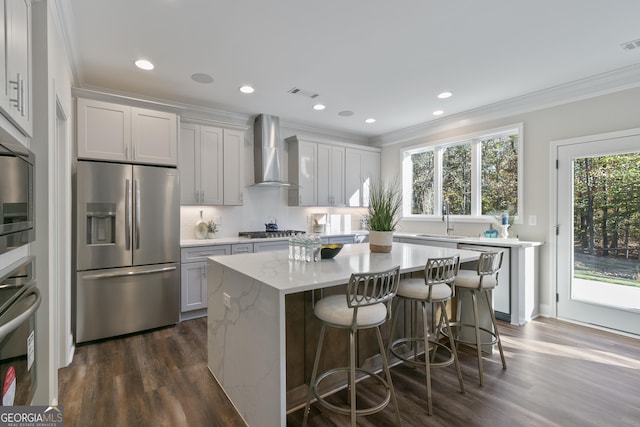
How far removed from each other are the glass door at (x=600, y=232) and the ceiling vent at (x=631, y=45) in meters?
0.93

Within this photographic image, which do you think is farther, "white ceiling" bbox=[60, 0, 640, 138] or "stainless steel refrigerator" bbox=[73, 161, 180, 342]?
"stainless steel refrigerator" bbox=[73, 161, 180, 342]

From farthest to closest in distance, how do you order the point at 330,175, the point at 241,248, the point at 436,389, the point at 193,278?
the point at 330,175 < the point at 241,248 < the point at 193,278 < the point at 436,389

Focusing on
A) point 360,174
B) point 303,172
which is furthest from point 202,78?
point 360,174

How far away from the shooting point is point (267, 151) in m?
4.66

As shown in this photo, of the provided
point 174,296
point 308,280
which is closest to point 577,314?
point 308,280

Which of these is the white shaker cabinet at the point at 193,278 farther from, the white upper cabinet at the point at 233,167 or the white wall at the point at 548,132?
the white wall at the point at 548,132

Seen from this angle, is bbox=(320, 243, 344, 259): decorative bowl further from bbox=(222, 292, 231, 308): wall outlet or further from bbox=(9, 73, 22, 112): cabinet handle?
bbox=(9, 73, 22, 112): cabinet handle

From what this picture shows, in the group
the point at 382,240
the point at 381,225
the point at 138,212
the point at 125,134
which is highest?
the point at 125,134

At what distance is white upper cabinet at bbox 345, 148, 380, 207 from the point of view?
5648 millimetres

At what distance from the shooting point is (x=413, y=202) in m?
5.72

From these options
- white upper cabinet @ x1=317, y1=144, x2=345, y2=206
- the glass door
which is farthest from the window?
white upper cabinet @ x1=317, y1=144, x2=345, y2=206

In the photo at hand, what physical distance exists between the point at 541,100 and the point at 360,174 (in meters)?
2.83

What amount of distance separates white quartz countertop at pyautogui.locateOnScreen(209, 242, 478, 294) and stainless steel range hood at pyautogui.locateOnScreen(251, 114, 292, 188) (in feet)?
6.93

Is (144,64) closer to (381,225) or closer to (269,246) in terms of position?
(269,246)
